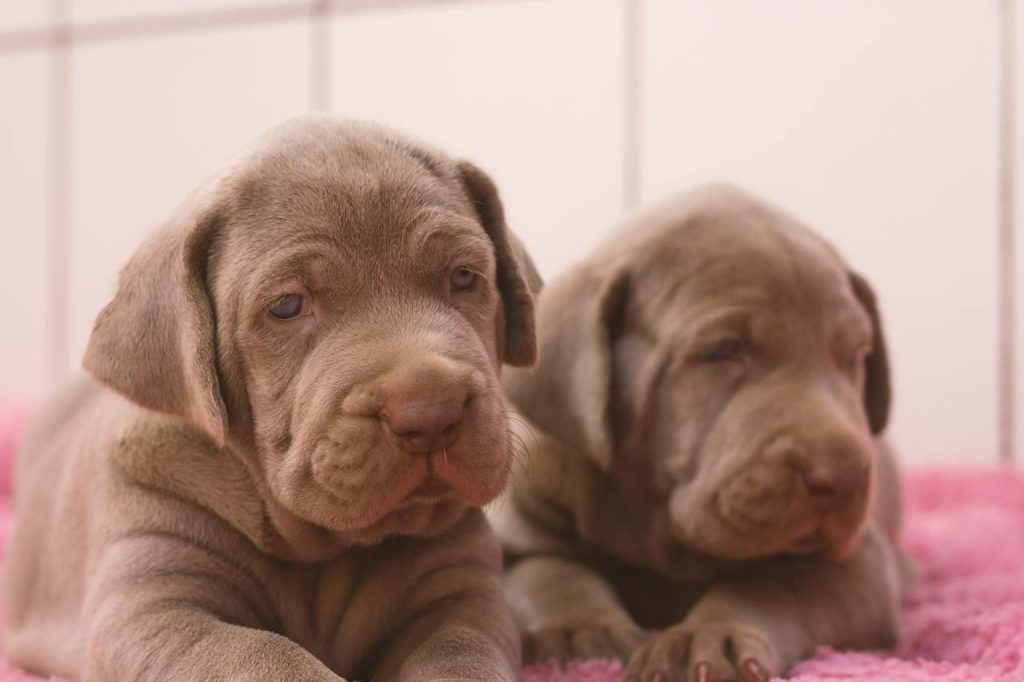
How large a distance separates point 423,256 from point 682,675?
3.12ft

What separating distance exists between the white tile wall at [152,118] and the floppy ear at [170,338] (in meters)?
4.20

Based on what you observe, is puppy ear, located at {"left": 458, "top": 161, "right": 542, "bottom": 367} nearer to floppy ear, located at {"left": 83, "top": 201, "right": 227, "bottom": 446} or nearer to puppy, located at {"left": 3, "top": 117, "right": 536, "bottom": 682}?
puppy, located at {"left": 3, "top": 117, "right": 536, "bottom": 682}

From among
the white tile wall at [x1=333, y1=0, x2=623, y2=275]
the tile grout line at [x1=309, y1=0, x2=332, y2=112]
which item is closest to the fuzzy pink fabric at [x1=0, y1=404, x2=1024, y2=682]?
the white tile wall at [x1=333, y1=0, x2=623, y2=275]

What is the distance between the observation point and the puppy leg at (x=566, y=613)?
9.79 ft

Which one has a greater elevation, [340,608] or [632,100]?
[632,100]

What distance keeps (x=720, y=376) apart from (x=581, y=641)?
0.68 metres

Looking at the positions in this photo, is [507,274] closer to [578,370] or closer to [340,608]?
[578,370]

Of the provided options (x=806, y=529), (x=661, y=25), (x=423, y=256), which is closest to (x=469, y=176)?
(x=423, y=256)

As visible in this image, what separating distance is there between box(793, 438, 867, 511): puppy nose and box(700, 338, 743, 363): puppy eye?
33 centimetres

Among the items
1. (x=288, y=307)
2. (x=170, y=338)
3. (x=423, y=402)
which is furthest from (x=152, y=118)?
(x=423, y=402)

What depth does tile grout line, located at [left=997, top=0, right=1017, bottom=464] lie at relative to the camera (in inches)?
219

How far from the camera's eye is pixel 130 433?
2717 mm

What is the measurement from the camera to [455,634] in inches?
97.6

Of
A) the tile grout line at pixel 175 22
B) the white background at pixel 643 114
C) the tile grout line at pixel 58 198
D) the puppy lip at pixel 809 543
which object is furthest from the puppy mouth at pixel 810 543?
the tile grout line at pixel 58 198
